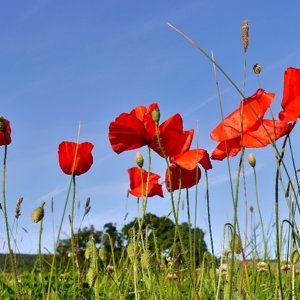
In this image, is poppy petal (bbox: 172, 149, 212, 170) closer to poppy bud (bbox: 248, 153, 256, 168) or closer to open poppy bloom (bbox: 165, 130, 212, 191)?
open poppy bloom (bbox: 165, 130, 212, 191)

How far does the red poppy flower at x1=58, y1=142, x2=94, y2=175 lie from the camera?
2403mm

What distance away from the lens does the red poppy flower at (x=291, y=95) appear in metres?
1.67

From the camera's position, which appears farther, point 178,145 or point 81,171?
Result: point 81,171

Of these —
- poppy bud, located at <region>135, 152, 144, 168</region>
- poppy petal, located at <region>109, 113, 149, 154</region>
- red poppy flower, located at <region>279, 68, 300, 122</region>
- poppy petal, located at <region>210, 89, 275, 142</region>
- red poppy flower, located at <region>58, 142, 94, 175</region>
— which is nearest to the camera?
red poppy flower, located at <region>279, 68, 300, 122</region>

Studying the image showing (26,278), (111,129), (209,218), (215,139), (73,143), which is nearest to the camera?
(215,139)

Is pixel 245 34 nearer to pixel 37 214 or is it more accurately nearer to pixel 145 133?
pixel 145 133

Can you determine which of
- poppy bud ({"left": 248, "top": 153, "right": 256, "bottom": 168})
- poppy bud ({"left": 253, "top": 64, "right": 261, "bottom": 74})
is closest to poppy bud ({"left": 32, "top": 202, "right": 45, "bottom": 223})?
poppy bud ({"left": 248, "top": 153, "right": 256, "bottom": 168})

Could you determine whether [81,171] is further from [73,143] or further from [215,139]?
[215,139]

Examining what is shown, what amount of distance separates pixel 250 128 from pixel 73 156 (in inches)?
34.6

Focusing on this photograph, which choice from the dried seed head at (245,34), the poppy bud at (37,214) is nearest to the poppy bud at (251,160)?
the dried seed head at (245,34)

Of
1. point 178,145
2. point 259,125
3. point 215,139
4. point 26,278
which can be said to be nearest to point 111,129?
point 178,145

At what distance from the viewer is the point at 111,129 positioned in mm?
2139

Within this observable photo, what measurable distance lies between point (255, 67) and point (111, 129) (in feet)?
2.06

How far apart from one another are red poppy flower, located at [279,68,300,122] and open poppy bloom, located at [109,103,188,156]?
50cm
